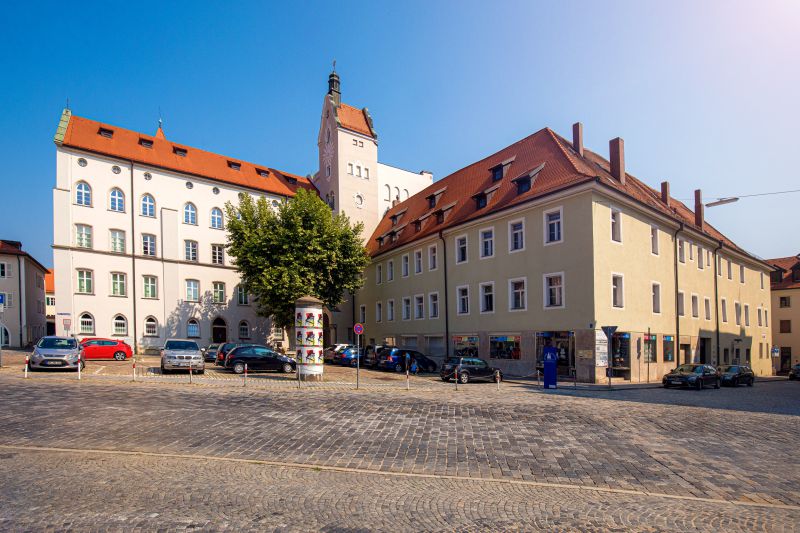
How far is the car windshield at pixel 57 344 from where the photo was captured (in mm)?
23109

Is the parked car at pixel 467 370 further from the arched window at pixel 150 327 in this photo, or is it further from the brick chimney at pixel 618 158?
the arched window at pixel 150 327

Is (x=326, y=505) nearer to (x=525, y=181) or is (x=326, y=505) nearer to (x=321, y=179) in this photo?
(x=525, y=181)

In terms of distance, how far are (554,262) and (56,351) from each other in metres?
25.1

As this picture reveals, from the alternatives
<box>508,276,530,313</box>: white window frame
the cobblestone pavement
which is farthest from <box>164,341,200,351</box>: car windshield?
<box>508,276,530,313</box>: white window frame

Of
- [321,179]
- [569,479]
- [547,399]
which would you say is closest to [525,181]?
[547,399]

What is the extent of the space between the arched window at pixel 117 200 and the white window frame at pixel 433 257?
27.0 meters

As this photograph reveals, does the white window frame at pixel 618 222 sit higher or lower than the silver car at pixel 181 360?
higher

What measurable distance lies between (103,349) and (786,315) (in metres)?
70.3

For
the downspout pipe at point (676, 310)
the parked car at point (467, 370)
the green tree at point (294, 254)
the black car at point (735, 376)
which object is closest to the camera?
the parked car at point (467, 370)

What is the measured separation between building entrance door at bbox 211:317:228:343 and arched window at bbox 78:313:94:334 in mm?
9825

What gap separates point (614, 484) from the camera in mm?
7441

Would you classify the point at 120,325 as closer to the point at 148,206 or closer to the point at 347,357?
the point at 148,206

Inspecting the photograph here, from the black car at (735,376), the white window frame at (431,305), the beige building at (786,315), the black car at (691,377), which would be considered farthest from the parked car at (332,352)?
the beige building at (786,315)

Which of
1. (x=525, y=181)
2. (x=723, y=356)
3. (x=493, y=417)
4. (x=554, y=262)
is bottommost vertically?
(x=723, y=356)
